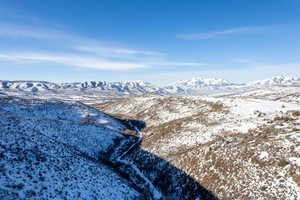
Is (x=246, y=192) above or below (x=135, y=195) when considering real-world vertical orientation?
above

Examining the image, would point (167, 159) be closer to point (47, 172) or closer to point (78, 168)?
point (78, 168)

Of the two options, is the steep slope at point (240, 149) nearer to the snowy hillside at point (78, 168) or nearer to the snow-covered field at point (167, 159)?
the snow-covered field at point (167, 159)

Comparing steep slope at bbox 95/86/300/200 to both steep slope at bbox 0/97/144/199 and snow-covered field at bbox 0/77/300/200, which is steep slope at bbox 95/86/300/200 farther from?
steep slope at bbox 0/97/144/199

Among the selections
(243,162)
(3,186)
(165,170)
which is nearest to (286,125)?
(243,162)

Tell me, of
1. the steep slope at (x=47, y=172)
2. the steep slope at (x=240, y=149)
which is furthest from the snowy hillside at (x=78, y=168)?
the steep slope at (x=240, y=149)

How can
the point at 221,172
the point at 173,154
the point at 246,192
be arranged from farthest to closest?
the point at 173,154, the point at 221,172, the point at 246,192

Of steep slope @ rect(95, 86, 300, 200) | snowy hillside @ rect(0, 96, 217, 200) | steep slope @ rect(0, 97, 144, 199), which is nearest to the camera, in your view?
steep slope @ rect(0, 97, 144, 199)

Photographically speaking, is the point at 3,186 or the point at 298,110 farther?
the point at 298,110

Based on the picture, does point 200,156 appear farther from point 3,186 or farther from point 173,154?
point 3,186

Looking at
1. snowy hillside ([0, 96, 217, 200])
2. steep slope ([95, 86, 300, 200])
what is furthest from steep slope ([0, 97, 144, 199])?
steep slope ([95, 86, 300, 200])
